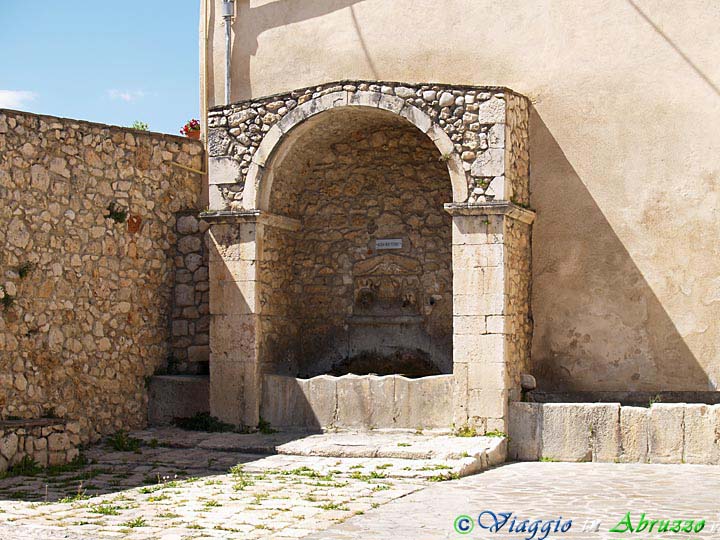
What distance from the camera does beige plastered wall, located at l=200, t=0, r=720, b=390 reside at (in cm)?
1055

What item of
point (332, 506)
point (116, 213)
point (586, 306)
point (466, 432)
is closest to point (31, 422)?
point (116, 213)

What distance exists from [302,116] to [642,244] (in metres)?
3.78

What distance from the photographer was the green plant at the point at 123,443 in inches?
419

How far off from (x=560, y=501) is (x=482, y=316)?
117 inches

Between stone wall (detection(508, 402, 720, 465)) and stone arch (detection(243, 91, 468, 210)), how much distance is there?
2.32 meters

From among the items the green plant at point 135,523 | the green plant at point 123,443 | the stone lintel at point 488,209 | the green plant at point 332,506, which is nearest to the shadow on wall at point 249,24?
the stone lintel at point 488,209

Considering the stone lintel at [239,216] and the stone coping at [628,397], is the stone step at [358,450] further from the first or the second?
the stone lintel at [239,216]

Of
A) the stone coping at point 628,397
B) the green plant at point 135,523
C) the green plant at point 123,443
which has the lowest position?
the green plant at point 135,523

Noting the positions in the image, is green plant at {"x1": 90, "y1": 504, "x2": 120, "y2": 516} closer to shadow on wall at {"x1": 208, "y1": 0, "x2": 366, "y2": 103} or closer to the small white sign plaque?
the small white sign plaque

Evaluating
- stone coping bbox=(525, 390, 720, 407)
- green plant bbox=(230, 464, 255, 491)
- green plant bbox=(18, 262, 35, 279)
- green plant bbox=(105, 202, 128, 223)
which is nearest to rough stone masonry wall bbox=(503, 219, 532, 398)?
stone coping bbox=(525, 390, 720, 407)

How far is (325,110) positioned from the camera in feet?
36.4

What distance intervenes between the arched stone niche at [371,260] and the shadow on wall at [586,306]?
0.69 ft

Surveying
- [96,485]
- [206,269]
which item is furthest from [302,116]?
[96,485]

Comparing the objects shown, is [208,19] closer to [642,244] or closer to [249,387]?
[249,387]
